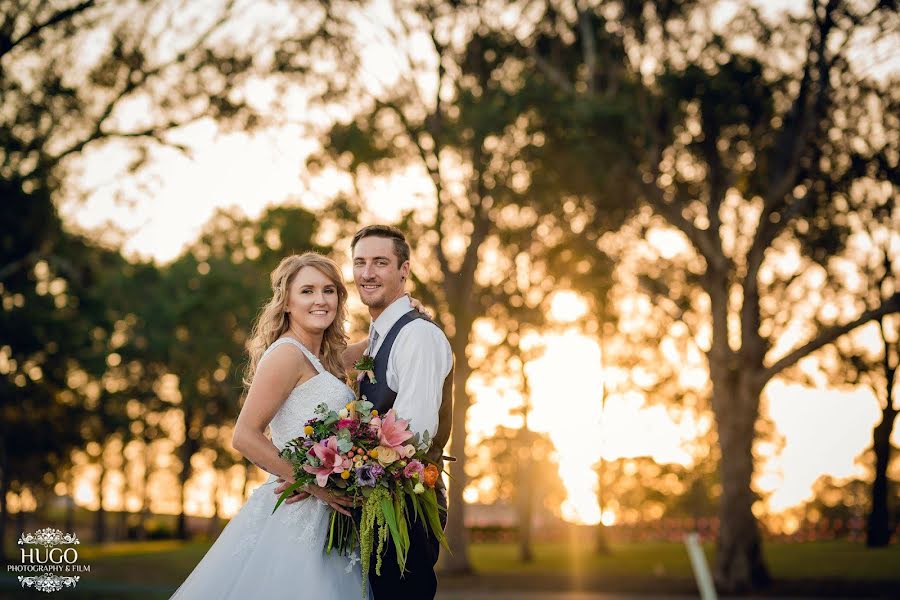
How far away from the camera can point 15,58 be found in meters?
19.4

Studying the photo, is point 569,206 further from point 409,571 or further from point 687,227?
point 409,571

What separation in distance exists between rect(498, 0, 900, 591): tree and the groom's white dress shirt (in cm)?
1768

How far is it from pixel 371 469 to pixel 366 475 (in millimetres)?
51

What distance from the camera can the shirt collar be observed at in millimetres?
5523

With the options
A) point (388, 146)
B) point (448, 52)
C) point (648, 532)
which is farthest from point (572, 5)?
point (648, 532)

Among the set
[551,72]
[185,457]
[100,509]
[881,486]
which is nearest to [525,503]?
[881,486]

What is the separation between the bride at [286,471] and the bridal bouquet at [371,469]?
0.15 m

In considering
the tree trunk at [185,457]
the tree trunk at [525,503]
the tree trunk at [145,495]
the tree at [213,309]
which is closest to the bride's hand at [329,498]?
the tree at [213,309]

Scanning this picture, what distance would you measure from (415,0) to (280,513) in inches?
921

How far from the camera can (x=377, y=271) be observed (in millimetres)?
5543

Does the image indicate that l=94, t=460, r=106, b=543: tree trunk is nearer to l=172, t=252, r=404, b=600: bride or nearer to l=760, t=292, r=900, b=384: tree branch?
l=760, t=292, r=900, b=384: tree branch

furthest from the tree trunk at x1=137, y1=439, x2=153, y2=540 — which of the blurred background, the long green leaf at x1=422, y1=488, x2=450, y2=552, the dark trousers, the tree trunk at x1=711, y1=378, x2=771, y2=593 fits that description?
the long green leaf at x1=422, y1=488, x2=450, y2=552

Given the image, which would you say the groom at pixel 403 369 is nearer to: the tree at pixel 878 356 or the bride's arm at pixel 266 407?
the bride's arm at pixel 266 407

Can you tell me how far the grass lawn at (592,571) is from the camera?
23656 millimetres
